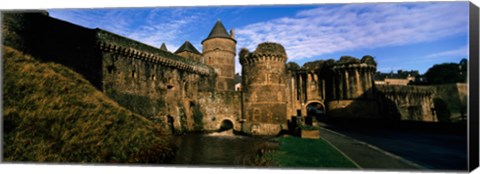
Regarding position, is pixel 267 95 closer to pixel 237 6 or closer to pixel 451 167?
pixel 237 6

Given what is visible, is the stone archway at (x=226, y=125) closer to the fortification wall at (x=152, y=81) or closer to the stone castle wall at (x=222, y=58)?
the fortification wall at (x=152, y=81)

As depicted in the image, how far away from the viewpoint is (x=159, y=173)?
17.3 ft

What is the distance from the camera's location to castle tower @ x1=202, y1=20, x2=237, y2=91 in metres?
29.9

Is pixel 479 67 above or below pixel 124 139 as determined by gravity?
above

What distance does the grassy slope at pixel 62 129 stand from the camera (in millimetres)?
4961

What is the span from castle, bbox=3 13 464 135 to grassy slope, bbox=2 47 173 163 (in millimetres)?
2167

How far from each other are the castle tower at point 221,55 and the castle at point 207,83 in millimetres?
6844

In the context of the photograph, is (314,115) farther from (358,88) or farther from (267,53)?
(267,53)

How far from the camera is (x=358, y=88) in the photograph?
19031 mm

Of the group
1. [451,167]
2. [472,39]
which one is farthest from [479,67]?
[451,167]

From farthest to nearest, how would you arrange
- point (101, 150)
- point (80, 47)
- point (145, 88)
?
point (145, 88)
point (80, 47)
point (101, 150)

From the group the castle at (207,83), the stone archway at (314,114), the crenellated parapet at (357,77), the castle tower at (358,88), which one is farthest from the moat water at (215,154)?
the crenellated parapet at (357,77)

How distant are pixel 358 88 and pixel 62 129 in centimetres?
1941

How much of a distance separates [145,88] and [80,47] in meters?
4.48
